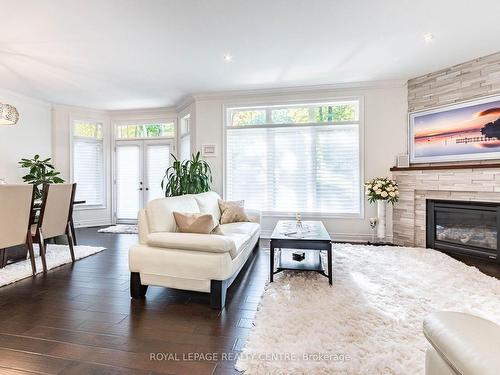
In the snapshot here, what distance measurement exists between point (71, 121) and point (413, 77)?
698 centimetres

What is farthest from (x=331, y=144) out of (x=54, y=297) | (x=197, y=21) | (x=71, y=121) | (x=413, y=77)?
(x=71, y=121)

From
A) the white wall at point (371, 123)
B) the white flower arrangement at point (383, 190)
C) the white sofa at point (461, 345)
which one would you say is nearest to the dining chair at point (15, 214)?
the white wall at point (371, 123)

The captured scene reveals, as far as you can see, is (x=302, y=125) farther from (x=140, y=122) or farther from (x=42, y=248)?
(x=42, y=248)

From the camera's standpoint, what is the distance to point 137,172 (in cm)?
672

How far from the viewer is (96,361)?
1688mm

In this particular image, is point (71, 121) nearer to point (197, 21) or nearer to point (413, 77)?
point (197, 21)

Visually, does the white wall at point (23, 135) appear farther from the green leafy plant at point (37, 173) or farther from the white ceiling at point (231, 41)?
the white ceiling at point (231, 41)

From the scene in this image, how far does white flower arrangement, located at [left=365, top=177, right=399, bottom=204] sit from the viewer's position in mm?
4461

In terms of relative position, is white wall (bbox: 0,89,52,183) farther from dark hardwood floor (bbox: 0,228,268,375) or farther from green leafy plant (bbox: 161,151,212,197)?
dark hardwood floor (bbox: 0,228,268,375)

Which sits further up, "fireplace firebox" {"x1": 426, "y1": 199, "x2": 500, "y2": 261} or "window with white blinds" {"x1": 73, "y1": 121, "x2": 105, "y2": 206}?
"window with white blinds" {"x1": 73, "y1": 121, "x2": 105, "y2": 206}

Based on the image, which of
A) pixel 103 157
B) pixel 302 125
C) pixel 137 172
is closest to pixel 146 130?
pixel 137 172

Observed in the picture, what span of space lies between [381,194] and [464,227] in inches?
47.3

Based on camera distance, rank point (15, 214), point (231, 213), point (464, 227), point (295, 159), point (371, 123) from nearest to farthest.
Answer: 1. point (15, 214)
2. point (464, 227)
3. point (231, 213)
4. point (371, 123)
5. point (295, 159)

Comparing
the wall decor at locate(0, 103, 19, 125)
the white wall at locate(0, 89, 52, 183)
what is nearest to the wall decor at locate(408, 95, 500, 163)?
the wall decor at locate(0, 103, 19, 125)
